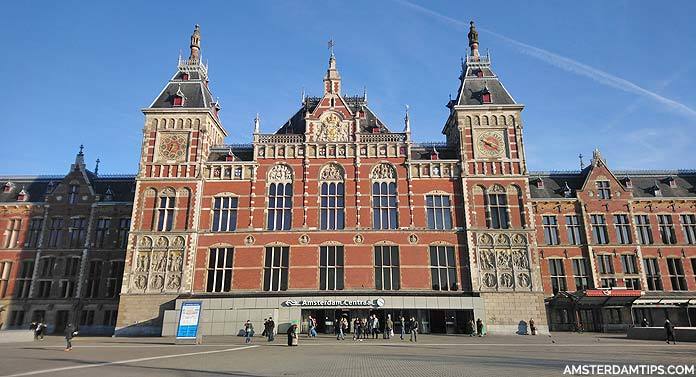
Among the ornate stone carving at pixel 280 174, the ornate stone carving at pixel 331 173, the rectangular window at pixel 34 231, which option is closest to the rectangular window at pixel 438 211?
the ornate stone carving at pixel 331 173

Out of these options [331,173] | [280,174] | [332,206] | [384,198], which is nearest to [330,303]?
[332,206]

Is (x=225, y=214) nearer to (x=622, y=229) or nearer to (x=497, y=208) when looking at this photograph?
(x=497, y=208)

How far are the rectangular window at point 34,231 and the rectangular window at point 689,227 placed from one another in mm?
59509

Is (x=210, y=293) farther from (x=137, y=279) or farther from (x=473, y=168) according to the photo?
(x=473, y=168)

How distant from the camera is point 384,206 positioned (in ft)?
122

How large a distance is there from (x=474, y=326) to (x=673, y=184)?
26511mm

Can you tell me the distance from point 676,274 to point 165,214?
4462 centimetres

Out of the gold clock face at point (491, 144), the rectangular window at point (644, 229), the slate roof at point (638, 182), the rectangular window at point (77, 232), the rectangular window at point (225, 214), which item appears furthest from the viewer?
the slate roof at point (638, 182)

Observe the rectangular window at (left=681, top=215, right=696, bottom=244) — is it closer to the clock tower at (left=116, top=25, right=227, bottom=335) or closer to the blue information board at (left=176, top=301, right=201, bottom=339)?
the blue information board at (left=176, top=301, right=201, bottom=339)

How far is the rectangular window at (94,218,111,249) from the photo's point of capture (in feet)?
133

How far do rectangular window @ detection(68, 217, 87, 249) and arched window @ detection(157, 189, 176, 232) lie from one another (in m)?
9.71

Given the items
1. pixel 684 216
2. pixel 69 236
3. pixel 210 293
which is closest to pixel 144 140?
pixel 69 236

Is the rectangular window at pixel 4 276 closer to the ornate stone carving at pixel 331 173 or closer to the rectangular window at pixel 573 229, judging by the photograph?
the ornate stone carving at pixel 331 173

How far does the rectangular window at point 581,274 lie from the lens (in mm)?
38750
